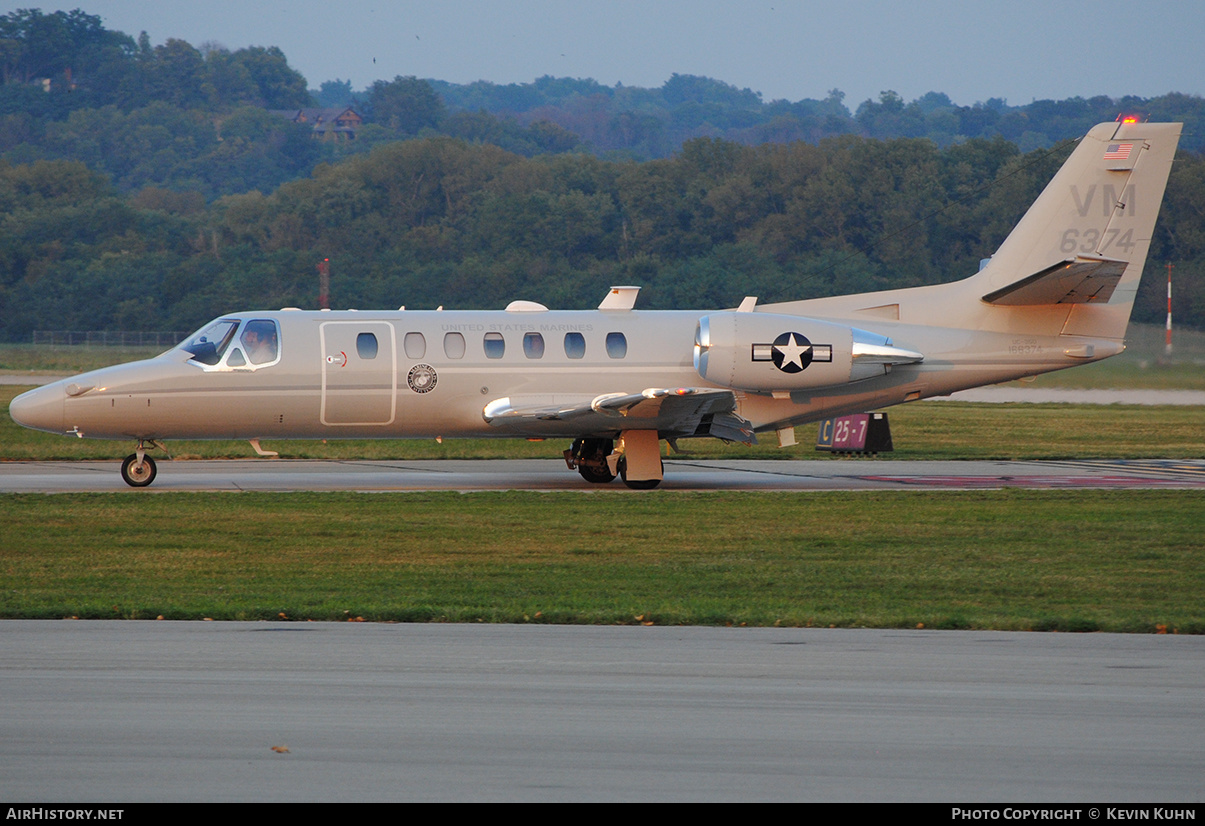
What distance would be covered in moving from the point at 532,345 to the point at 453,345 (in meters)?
1.34

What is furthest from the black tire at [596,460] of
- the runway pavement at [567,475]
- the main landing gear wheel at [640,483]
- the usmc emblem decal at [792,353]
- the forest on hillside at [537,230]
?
the forest on hillside at [537,230]

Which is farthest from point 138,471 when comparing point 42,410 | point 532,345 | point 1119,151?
point 1119,151

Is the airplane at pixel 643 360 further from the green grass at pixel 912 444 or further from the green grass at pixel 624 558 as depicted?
the green grass at pixel 912 444

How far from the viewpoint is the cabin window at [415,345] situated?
21844 millimetres

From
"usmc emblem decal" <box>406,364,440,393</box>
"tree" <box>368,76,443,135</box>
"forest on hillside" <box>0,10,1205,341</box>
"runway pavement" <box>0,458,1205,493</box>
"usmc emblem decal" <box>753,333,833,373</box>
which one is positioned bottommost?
"runway pavement" <box>0,458,1205,493</box>

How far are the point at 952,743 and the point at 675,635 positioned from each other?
3240 mm

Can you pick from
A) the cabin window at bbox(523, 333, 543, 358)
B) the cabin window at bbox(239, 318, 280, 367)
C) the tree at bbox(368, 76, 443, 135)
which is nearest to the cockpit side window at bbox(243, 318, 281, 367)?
the cabin window at bbox(239, 318, 280, 367)

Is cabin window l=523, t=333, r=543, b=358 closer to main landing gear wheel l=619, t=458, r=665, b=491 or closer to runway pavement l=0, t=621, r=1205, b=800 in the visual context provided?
main landing gear wheel l=619, t=458, r=665, b=491

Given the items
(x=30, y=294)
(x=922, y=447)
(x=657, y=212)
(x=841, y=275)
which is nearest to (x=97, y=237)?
(x=30, y=294)

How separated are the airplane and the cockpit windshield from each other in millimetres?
27

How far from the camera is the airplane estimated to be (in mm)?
21422

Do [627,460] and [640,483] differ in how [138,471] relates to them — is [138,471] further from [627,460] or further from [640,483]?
[640,483]

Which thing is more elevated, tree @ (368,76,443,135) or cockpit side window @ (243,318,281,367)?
tree @ (368,76,443,135)

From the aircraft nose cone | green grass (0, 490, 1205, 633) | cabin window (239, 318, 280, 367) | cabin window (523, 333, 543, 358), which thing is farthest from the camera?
cabin window (523, 333, 543, 358)
